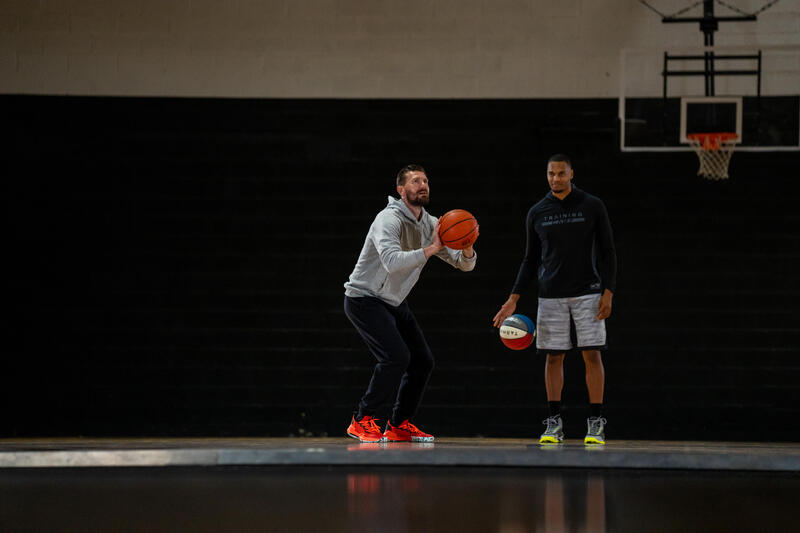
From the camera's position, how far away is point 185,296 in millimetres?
8391

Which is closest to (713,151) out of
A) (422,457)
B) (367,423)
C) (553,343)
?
(553,343)

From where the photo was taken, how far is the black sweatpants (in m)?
6.07

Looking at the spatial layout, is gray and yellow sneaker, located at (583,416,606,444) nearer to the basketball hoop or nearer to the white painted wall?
the basketball hoop

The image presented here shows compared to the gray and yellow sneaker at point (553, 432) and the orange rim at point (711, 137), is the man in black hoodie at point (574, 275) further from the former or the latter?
the orange rim at point (711, 137)

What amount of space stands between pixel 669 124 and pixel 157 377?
4717 mm

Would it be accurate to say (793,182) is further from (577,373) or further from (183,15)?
(183,15)

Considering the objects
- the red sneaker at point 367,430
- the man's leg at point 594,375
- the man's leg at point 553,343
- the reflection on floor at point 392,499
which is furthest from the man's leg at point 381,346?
the man's leg at point 594,375

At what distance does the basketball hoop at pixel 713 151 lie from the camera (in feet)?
25.5

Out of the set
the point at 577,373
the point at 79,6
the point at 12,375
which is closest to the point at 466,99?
the point at 577,373

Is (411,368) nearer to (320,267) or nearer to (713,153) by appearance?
(320,267)

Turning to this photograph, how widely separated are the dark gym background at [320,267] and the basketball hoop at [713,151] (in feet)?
0.46

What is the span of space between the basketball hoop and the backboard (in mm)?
55

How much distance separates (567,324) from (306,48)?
3.64m

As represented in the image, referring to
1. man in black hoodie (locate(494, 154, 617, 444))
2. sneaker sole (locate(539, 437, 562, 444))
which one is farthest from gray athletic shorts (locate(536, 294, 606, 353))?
sneaker sole (locate(539, 437, 562, 444))
